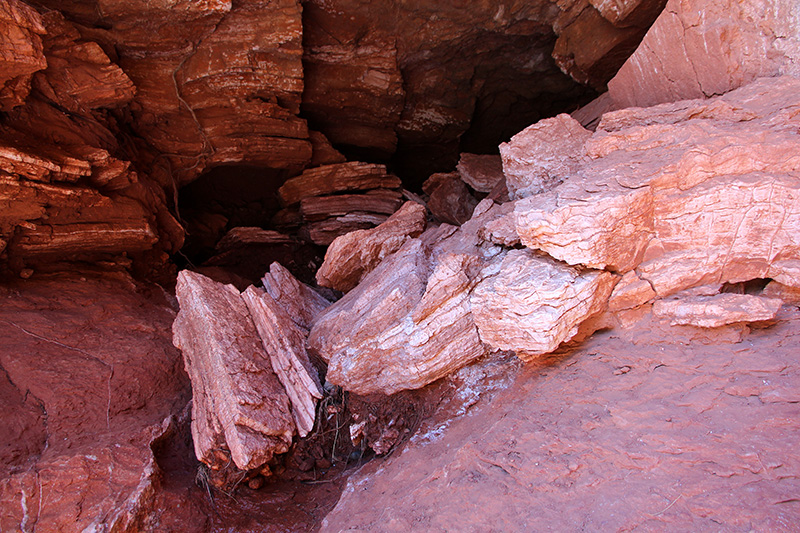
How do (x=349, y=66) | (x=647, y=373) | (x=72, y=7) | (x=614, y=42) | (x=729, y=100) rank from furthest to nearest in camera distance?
1. (x=349, y=66)
2. (x=614, y=42)
3. (x=72, y=7)
4. (x=729, y=100)
5. (x=647, y=373)

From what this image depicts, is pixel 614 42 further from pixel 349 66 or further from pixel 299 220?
pixel 299 220

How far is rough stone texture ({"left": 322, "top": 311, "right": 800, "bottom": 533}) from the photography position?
6.40 feet

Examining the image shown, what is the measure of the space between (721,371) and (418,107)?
627cm

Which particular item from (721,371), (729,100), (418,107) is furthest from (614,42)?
(721,371)

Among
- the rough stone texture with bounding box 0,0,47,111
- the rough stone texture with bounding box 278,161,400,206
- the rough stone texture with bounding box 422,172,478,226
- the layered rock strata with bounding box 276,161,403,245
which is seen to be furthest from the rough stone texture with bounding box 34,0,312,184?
the rough stone texture with bounding box 422,172,478,226

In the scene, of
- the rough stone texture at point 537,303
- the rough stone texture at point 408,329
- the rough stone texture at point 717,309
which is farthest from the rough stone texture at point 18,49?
the rough stone texture at point 717,309

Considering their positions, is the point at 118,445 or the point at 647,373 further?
the point at 118,445

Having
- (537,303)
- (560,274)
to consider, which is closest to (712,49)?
(560,274)

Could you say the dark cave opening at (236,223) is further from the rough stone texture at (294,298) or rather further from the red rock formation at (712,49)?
the red rock formation at (712,49)

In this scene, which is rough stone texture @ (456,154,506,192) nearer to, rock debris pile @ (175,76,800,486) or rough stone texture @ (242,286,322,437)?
rock debris pile @ (175,76,800,486)

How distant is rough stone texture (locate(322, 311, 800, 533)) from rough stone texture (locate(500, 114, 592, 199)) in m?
1.59

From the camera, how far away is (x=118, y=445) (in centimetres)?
338

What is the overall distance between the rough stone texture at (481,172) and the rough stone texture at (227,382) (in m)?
3.89

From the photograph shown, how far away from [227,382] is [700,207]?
379 centimetres
